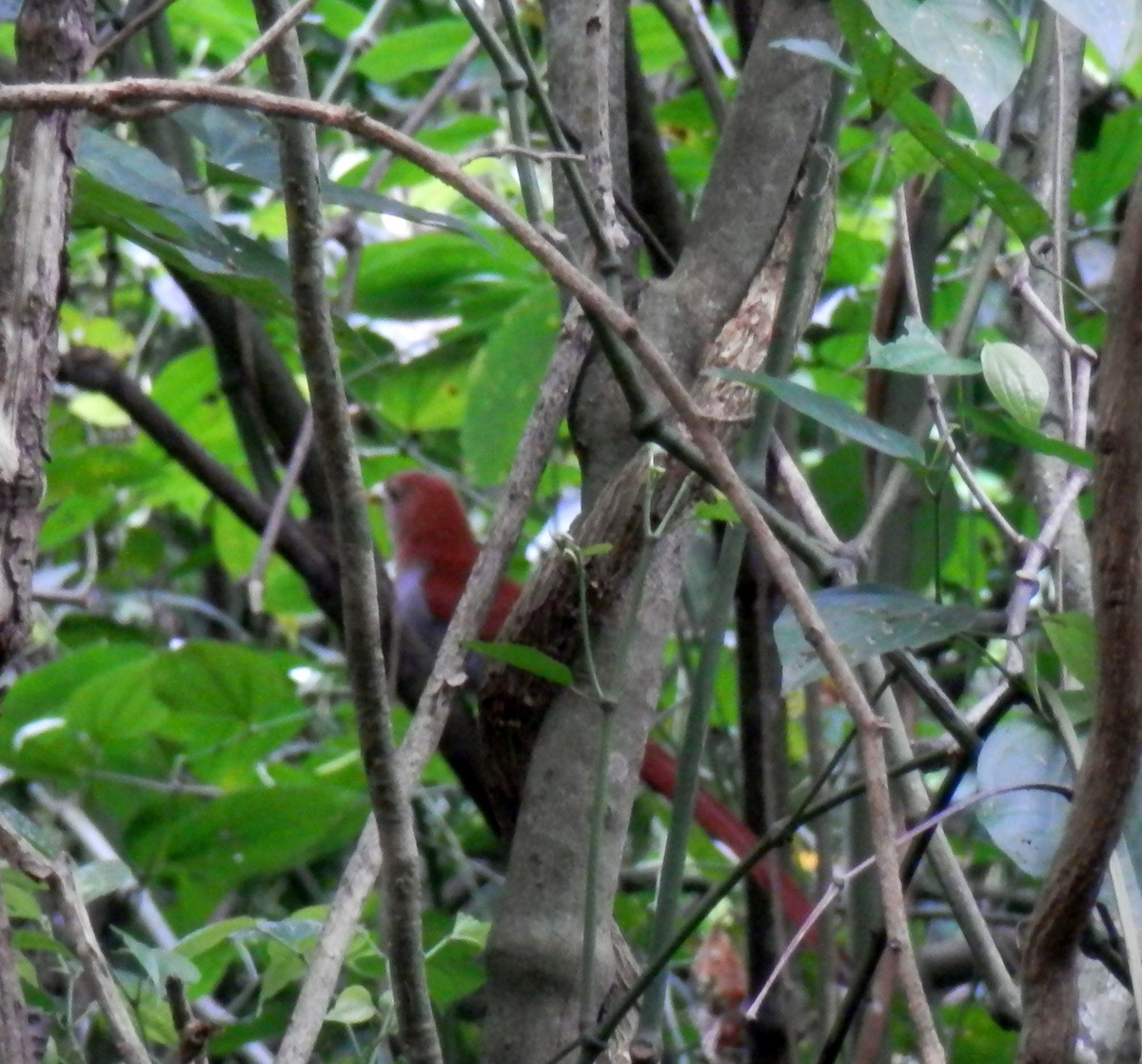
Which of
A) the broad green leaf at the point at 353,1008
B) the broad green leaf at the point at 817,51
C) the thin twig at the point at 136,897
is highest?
the broad green leaf at the point at 817,51

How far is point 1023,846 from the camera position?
755 mm

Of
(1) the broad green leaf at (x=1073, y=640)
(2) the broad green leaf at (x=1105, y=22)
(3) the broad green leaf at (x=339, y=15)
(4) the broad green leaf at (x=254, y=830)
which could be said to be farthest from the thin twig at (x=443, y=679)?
(3) the broad green leaf at (x=339, y=15)

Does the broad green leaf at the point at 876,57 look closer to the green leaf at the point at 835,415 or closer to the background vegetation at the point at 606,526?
the background vegetation at the point at 606,526

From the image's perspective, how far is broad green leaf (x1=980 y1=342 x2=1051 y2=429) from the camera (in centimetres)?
82

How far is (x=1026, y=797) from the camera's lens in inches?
30.1

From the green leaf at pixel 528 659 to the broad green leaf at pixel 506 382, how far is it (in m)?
0.83

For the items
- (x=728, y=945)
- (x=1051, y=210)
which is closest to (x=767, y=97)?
(x=1051, y=210)

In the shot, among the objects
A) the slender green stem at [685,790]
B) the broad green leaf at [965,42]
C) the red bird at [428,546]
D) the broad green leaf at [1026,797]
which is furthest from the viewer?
the red bird at [428,546]

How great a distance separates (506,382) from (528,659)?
0.93m

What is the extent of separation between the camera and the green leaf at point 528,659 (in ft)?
2.98

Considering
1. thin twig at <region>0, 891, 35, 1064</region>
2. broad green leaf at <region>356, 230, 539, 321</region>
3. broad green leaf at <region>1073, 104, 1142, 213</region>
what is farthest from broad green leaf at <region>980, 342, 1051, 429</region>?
broad green leaf at <region>356, 230, 539, 321</region>

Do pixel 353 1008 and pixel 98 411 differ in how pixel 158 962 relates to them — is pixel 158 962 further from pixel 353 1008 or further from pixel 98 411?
pixel 98 411

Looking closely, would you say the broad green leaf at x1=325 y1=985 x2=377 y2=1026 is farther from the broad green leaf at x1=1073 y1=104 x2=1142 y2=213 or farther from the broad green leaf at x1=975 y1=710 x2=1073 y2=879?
the broad green leaf at x1=1073 y1=104 x2=1142 y2=213

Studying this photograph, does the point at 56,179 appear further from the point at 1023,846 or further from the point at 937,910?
the point at 937,910
